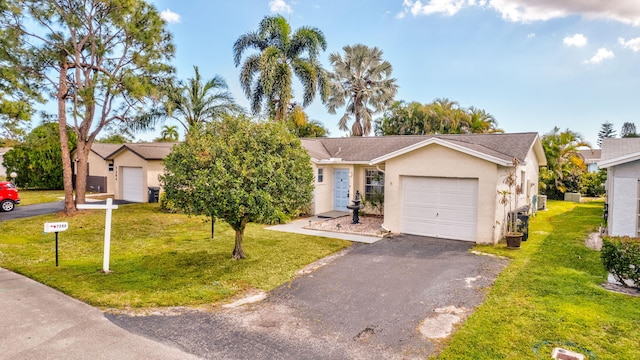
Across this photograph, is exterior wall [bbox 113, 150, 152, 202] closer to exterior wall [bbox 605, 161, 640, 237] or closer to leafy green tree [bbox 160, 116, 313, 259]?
leafy green tree [bbox 160, 116, 313, 259]

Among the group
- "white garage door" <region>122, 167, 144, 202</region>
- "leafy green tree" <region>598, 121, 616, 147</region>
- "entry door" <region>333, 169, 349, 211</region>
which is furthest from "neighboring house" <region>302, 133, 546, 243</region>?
"leafy green tree" <region>598, 121, 616, 147</region>

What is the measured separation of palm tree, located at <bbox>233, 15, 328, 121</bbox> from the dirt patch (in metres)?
9.49

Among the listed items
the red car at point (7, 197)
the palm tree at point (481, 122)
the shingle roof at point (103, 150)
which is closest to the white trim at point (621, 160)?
the palm tree at point (481, 122)

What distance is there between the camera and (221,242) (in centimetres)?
1181

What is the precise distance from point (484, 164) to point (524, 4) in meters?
7.66

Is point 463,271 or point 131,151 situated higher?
point 131,151

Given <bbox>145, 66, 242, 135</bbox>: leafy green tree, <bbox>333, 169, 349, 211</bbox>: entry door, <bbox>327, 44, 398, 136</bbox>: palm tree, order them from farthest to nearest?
<bbox>327, 44, 398, 136</bbox>: palm tree
<bbox>145, 66, 242, 135</bbox>: leafy green tree
<bbox>333, 169, 349, 211</bbox>: entry door

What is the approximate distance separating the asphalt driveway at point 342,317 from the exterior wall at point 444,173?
7.46 ft

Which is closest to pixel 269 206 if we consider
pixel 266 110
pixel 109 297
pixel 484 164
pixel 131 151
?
pixel 109 297

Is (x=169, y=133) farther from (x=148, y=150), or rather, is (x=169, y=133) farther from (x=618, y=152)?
(x=618, y=152)

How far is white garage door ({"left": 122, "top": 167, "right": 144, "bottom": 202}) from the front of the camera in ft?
74.3

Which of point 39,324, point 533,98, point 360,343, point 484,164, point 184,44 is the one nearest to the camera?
point 360,343

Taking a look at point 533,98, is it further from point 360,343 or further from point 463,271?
point 360,343

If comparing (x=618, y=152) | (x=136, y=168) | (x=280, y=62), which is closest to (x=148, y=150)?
(x=136, y=168)
